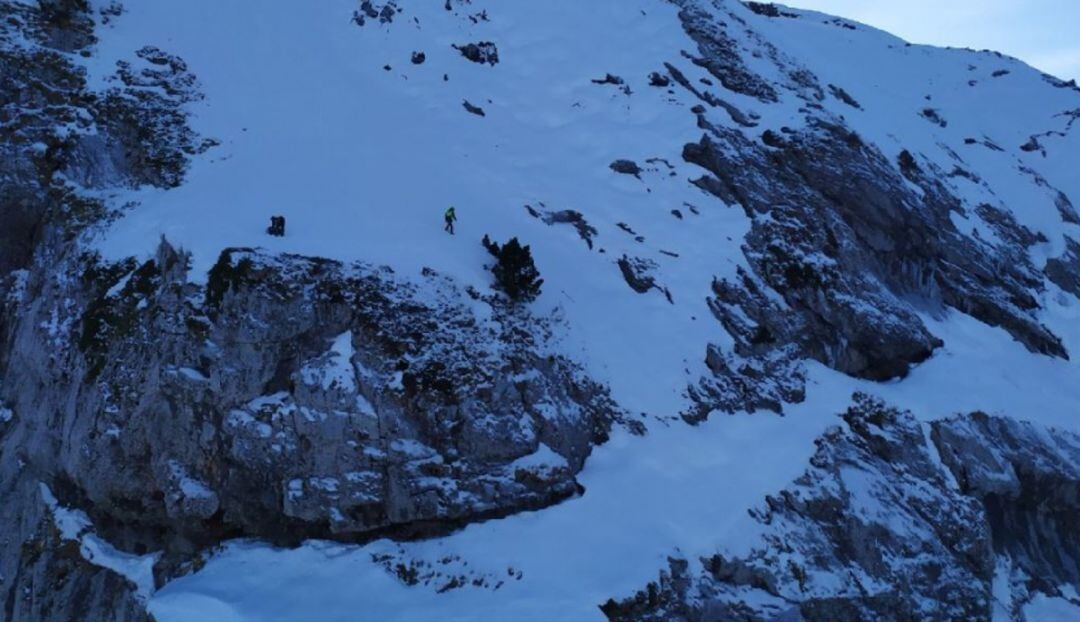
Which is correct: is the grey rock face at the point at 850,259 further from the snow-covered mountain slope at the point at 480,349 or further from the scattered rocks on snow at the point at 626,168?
the scattered rocks on snow at the point at 626,168

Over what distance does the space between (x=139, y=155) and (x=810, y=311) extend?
19.8 metres

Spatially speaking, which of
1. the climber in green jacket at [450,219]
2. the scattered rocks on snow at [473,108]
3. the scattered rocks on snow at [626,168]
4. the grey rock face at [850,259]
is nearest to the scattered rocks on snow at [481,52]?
the scattered rocks on snow at [473,108]

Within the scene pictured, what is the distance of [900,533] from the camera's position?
19188 mm

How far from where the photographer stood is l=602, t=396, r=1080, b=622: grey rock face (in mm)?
16766

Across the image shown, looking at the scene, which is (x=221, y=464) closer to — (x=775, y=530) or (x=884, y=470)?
(x=775, y=530)

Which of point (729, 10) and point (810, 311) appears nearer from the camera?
point (810, 311)

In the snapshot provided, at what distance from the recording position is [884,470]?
20.3m

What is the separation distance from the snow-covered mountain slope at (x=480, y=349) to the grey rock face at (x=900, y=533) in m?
0.09

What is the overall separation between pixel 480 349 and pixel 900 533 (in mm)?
10632

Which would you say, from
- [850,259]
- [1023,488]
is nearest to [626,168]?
[850,259]

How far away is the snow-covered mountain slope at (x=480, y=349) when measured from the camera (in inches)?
652

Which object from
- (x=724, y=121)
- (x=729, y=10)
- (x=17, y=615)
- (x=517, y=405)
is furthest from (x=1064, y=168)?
(x=17, y=615)

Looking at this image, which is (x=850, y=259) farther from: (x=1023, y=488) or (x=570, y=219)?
(x=570, y=219)

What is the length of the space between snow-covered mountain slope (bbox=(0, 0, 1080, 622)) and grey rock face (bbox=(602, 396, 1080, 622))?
94 millimetres
